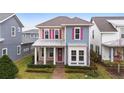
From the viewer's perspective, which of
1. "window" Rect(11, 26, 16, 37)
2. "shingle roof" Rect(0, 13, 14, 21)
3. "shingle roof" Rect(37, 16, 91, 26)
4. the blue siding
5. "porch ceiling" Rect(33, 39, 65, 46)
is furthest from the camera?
the blue siding

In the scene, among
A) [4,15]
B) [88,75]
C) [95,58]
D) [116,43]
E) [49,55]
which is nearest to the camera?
[4,15]

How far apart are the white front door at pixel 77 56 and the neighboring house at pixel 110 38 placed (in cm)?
65

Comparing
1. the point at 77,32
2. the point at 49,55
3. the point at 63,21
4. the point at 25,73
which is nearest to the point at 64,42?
the point at 77,32

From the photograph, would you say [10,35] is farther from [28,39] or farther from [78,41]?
[78,41]

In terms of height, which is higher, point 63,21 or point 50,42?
point 63,21

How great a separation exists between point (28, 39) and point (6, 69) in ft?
4.41

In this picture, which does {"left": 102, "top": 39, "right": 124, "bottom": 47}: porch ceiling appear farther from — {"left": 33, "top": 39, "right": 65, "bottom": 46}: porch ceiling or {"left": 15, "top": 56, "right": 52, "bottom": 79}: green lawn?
{"left": 15, "top": 56, "right": 52, "bottom": 79}: green lawn

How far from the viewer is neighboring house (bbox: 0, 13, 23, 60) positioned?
27.5ft

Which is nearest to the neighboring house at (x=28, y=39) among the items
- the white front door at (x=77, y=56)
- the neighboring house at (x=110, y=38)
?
the white front door at (x=77, y=56)

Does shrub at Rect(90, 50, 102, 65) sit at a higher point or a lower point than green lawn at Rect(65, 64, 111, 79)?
higher

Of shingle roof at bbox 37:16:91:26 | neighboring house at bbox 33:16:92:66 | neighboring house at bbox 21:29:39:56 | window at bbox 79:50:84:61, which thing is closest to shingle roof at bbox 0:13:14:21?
neighboring house at bbox 21:29:39:56

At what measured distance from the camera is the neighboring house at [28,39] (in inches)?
341

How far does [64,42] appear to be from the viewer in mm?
9656

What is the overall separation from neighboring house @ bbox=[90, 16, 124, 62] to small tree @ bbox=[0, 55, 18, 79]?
305cm
